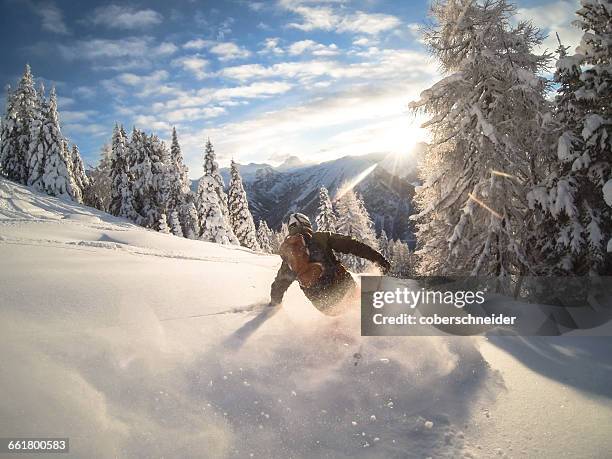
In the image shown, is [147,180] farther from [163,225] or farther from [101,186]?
[101,186]

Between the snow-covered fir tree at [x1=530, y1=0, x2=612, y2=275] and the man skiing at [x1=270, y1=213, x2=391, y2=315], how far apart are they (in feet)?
24.5

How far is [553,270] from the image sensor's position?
1061cm

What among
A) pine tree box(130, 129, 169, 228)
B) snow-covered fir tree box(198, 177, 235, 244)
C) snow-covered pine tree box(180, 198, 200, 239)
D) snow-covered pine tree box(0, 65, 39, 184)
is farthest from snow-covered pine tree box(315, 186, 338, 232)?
snow-covered pine tree box(0, 65, 39, 184)

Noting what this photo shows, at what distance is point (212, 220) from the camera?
36.6m

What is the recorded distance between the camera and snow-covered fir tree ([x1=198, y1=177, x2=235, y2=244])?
36281mm

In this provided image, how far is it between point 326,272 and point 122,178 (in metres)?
38.4

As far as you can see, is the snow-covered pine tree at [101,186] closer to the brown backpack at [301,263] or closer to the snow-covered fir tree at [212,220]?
the snow-covered fir tree at [212,220]

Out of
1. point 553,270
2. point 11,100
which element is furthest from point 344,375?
point 11,100

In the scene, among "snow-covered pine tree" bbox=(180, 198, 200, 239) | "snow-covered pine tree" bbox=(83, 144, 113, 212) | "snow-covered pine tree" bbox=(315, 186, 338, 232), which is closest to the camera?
"snow-covered pine tree" bbox=(180, 198, 200, 239)

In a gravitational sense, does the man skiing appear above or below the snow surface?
above

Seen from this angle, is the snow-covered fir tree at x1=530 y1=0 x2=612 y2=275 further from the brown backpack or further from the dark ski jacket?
the brown backpack

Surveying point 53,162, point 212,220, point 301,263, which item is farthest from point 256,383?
point 53,162

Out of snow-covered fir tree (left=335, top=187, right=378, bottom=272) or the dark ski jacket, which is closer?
the dark ski jacket

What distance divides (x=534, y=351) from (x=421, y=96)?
29.9 feet
